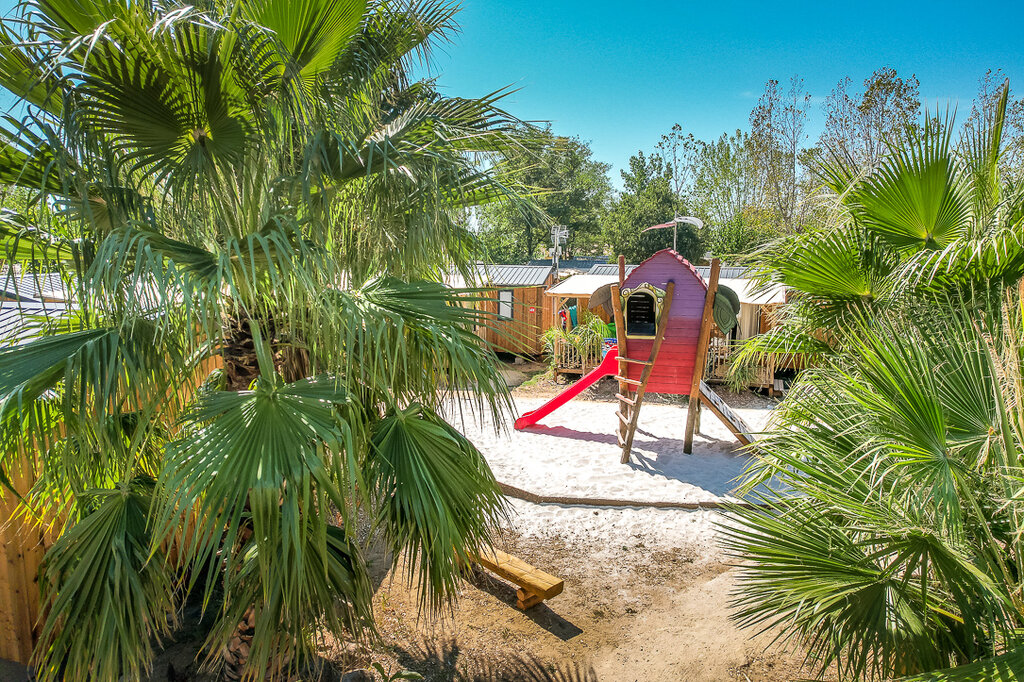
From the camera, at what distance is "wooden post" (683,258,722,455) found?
6629 millimetres

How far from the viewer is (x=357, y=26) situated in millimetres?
2729

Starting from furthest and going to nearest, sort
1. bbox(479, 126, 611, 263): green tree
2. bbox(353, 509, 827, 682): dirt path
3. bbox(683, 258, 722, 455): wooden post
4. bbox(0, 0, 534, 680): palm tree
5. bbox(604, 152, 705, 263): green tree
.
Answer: bbox(604, 152, 705, 263): green tree → bbox(479, 126, 611, 263): green tree → bbox(683, 258, 722, 455): wooden post → bbox(353, 509, 827, 682): dirt path → bbox(0, 0, 534, 680): palm tree

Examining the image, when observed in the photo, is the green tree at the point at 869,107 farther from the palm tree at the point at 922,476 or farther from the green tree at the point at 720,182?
the palm tree at the point at 922,476

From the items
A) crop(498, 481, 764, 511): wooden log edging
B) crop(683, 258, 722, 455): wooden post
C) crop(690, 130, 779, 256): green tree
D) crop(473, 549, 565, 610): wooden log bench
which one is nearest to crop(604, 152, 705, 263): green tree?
crop(690, 130, 779, 256): green tree

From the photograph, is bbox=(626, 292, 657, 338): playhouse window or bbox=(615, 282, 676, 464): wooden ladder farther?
bbox=(626, 292, 657, 338): playhouse window

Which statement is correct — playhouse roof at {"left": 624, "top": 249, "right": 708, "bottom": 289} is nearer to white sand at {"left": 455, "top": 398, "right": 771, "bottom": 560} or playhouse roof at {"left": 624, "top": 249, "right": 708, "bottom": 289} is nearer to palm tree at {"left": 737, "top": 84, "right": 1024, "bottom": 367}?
white sand at {"left": 455, "top": 398, "right": 771, "bottom": 560}

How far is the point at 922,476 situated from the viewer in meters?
2.07

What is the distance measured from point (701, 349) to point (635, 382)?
889 millimetres

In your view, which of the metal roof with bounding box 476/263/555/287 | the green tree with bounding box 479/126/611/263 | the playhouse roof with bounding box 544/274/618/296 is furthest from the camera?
the green tree with bounding box 479/126/611/263

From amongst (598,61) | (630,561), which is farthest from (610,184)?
(630,561)

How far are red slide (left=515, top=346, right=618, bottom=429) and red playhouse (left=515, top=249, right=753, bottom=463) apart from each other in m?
0.67

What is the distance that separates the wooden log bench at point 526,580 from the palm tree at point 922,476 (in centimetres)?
182

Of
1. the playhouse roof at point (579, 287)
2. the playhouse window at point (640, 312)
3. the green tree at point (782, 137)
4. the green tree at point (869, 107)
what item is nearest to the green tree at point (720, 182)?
the green tree at point (782, 137)

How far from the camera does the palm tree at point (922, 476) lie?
2.02 m
